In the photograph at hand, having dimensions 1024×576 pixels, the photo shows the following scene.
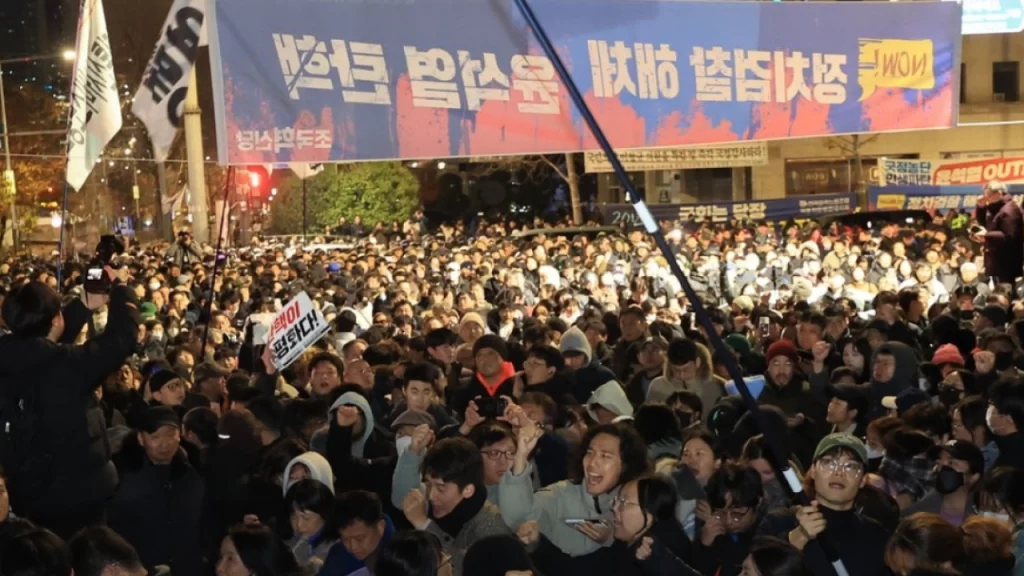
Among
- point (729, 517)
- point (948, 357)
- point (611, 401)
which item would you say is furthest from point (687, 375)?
point (729, 517)

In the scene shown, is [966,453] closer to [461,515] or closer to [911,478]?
[911,478]

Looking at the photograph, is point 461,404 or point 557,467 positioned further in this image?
point 461,404

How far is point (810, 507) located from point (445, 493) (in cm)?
131

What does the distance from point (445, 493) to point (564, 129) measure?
20.7 feet

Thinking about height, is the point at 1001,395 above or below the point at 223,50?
below

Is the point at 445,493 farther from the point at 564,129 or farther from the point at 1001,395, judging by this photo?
the point at 564,129

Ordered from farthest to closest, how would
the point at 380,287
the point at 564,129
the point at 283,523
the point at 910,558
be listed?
the point at 380,287
the point at 564,129
the point at 283,523
the point at 910,558

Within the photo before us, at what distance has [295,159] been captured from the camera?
936 centimetres

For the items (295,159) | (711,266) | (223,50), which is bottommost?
(711,266)

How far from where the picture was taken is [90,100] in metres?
9.75

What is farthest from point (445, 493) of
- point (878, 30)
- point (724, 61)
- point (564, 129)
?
point (878, 30)

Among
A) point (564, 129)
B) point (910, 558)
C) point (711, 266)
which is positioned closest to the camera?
point (910, 558)

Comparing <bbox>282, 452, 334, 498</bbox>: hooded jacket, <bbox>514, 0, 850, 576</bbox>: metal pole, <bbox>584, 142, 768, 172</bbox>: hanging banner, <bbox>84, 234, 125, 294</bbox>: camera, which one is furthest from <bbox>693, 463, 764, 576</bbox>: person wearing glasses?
<bbox>584, 142, 768, 172</bbox>: hanging banner

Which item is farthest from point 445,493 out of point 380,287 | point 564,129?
point 380,287
